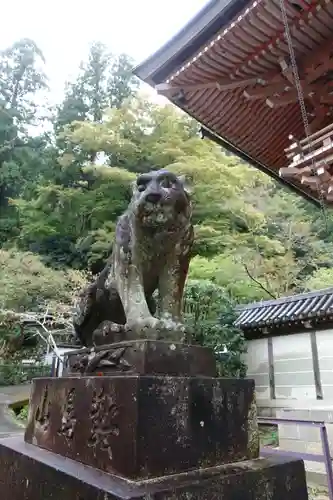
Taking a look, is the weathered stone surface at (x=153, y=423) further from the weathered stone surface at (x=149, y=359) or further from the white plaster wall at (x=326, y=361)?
the white plaster wall at (x=326, y=361)

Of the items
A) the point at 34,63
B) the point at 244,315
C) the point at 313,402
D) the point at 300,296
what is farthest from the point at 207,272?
the point at 34,63

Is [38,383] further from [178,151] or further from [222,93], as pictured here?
[178,151]

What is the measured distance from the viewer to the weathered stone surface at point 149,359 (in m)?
1.65

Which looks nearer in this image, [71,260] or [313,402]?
[313,402]

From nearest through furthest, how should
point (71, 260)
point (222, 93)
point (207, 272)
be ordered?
point (222, 93) < point (207, 272) < point (71, 260)

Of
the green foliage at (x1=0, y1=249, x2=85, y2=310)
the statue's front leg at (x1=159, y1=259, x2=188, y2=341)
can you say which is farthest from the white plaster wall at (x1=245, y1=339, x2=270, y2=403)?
the statue's front leg at (x1=159, y1=259, x2=188, y2=341)

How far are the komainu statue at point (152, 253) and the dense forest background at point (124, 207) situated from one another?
724 centimetres

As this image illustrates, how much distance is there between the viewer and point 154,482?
1.38 m

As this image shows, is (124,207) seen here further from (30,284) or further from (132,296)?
(132,296)

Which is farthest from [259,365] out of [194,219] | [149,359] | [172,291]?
[149,359]

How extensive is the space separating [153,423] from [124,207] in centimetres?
1290

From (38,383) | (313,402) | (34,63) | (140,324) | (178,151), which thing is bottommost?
(313,402)

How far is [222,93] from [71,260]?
41.2 ft

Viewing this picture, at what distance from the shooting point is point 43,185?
16.8m
